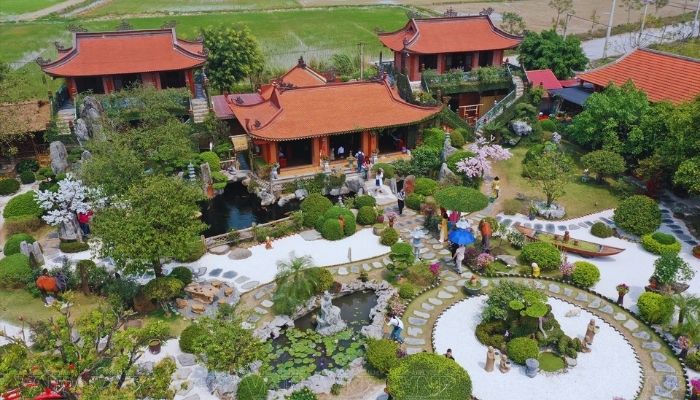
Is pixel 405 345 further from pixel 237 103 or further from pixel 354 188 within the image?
pixel 237 103

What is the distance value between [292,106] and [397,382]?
70.4 ft

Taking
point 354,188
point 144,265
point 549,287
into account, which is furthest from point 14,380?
point 354,188

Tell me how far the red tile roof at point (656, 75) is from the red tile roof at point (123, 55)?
27.9 metres

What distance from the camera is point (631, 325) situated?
20.8 metres

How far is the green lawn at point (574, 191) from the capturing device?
98.6 ft

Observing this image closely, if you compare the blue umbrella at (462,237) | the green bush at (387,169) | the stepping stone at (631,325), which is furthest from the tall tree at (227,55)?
the stepping stone at (631,325)

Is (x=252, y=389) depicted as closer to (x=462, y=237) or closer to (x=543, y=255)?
(x=462, y=237)

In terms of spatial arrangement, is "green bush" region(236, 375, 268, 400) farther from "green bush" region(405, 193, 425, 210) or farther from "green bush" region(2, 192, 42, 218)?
Result: "green bush" region(2, 192, 42, 218)

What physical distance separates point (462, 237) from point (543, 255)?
3555 mm

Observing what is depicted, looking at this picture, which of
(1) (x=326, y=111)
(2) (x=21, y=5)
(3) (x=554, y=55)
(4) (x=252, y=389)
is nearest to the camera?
(4) (x=252, y=389)

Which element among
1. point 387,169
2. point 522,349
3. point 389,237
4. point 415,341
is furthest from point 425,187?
point 522,349

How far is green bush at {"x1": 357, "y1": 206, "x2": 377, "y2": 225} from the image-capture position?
28641 millimetres

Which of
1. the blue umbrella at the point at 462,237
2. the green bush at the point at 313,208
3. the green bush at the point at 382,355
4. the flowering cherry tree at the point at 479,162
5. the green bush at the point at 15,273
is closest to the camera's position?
the green bush at the point at 382,355

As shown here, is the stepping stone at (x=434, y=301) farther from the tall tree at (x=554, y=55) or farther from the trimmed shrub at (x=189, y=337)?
the tall tree at (x=554, y=55)
